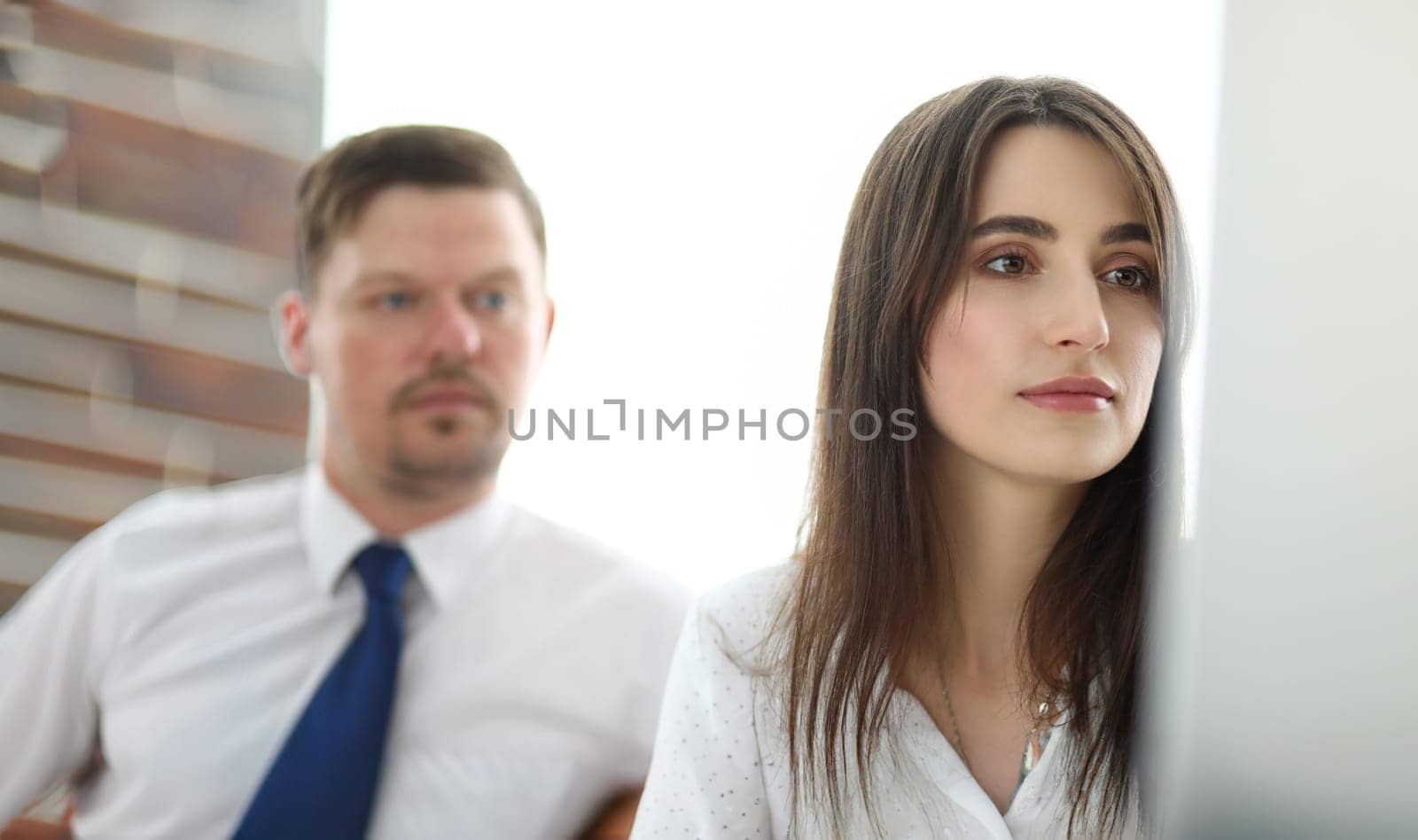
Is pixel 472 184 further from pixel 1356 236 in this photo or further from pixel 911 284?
pixel 1356 236

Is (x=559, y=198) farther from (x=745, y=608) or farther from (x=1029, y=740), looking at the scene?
(x=1029, y=740)

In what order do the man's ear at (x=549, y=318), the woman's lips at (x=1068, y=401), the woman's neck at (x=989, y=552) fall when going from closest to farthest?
1. the woman's lips at (x=1068, y=401)
2. the woman's neck at (x=989, y=552)
3. the man's ear at (x=549, y=318)

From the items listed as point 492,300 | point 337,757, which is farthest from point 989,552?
point 337,757

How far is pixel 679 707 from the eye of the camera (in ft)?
3.39

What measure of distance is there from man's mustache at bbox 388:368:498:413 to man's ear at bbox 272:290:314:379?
0.10 meters

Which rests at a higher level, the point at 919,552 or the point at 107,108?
the point at 107,108

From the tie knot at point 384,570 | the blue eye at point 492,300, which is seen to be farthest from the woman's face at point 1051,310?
the tie knot at point 384,570

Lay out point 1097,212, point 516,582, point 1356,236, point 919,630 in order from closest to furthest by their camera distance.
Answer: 1. point 1356,236
2. point 1097,212
3. point 919,630
4. point 516,582

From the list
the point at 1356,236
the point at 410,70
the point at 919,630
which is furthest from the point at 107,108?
the point at 1356,236

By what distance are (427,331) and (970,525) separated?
21.5 inches

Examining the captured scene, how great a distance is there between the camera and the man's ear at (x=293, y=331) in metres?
1.14

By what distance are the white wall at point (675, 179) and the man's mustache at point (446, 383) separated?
0.18ft

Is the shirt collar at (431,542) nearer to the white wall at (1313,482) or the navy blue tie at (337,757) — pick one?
the navy blue tie at (337,757)

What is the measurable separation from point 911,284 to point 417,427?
50cm
